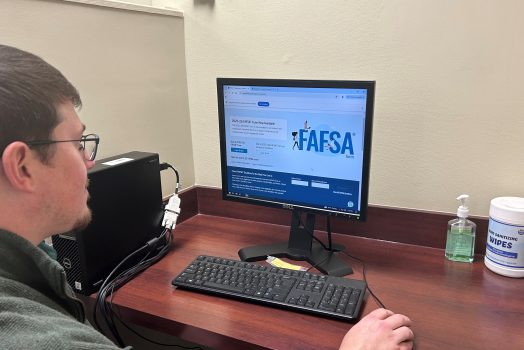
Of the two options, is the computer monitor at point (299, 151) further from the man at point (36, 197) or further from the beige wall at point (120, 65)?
the man at point (36, 197)

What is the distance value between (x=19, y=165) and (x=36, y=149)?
4cm

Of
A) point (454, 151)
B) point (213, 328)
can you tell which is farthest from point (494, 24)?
point (213, 328)

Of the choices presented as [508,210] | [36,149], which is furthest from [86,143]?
[508,210]

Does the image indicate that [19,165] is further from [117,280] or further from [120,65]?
[120,65]

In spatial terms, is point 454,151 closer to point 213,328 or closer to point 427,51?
point 427,51

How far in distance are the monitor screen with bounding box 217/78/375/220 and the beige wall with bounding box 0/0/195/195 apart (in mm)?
332

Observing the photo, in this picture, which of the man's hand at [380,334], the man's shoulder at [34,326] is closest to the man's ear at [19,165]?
the man's shoulder at [34,326]

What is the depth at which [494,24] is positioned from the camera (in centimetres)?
119

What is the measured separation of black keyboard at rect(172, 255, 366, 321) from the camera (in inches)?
40.6

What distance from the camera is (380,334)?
913 millimetres

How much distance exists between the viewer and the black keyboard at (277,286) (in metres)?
1.03

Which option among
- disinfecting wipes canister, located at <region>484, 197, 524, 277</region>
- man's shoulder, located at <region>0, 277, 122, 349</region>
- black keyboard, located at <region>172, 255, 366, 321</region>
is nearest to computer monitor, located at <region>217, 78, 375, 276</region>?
black keyboard, located at <region>172, 255, 366, 321</region>

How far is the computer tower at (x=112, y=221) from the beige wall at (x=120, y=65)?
14 centimetres

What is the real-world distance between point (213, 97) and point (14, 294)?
106cm
